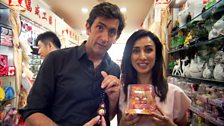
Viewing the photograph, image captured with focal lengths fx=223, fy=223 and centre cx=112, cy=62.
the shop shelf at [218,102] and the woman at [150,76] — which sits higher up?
the woman at [150,76]

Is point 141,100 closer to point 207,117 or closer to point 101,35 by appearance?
point 101,35

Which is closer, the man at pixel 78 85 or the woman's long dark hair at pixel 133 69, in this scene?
the man at pixel 78 85

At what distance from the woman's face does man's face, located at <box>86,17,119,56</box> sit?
0.67 feet

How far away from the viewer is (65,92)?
126 cm

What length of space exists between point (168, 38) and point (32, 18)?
277 centimetres

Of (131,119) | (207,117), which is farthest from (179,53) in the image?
(131,119)

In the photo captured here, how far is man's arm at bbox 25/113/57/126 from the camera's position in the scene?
3.74 feet

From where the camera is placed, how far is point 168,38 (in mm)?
3939

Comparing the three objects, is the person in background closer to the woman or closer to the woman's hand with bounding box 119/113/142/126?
the woman

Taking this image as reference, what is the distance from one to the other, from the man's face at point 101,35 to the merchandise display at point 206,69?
1125 millimetres

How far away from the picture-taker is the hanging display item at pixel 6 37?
10.3 feet

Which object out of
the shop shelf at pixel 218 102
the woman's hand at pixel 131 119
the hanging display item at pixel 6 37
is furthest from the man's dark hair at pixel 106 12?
the hanging display item at pixel 6 37

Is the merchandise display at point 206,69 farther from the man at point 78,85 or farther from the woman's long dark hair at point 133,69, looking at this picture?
the man at point 78,85

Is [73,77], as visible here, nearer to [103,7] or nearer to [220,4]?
[103,7]
